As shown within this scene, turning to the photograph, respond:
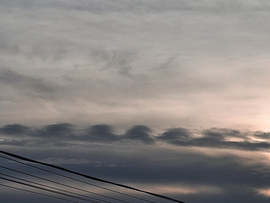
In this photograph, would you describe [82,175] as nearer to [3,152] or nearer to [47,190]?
[47,190]

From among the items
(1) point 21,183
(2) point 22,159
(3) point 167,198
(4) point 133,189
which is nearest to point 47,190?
(1) point 21,183

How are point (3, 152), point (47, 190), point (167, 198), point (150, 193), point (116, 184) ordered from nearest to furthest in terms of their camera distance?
point (3, 152) < point (47, 190) < point (116, 184) < point (150, 193) < point (167, 198)

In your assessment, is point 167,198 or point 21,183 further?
point 167,198

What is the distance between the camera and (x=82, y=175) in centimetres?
2553

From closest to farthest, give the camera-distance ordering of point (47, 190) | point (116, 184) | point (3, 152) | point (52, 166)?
point (3, 152) → point (52, 166) → point (47, 190) → point (116, 184)

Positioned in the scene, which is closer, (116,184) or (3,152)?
(3,152)

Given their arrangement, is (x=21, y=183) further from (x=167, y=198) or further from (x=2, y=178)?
(x=167, y=198)

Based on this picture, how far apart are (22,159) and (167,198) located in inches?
510

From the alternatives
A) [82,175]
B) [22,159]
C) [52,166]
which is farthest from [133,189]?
[22,159]

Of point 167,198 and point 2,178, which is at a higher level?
point 167,198

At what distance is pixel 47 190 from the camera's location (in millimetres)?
25000

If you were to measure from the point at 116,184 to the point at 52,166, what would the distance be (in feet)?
17.7

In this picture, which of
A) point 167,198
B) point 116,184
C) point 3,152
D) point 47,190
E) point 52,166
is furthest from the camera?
point 167,198

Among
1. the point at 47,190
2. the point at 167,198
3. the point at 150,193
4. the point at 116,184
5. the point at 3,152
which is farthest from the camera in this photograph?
the point at 167,198
